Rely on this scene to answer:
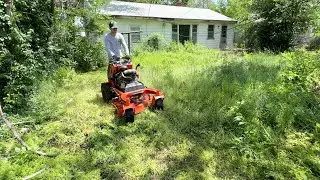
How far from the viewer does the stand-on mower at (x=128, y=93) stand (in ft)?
14.5

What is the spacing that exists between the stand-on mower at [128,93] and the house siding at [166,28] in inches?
350

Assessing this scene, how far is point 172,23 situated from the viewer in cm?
1617

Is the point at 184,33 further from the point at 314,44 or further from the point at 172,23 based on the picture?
the point at 314,44

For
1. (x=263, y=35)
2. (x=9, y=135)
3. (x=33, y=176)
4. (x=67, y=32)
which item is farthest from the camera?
(x=263, y=35)

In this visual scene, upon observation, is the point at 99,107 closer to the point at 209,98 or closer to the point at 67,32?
the point at 209,98

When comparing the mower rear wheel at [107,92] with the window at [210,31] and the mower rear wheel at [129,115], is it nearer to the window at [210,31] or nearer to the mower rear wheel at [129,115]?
the mower rear wheel at [129,115]

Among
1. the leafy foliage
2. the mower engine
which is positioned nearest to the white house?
the leafy foliage

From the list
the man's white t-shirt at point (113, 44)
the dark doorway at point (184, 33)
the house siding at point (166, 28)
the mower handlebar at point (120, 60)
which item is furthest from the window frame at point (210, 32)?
the mower handlebar at point (120, 60)

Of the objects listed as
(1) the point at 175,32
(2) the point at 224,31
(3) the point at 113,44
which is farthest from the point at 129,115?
(2) the point at 224,31

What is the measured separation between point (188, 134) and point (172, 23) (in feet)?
42.5

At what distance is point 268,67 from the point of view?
7.46m

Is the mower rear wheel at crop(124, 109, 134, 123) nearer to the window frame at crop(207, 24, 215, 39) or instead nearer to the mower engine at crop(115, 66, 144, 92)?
the mower engine at crop(115, 66, 144, 92)

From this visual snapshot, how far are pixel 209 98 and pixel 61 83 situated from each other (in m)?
3.95

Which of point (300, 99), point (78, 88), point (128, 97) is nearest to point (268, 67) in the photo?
point (300, 99)
